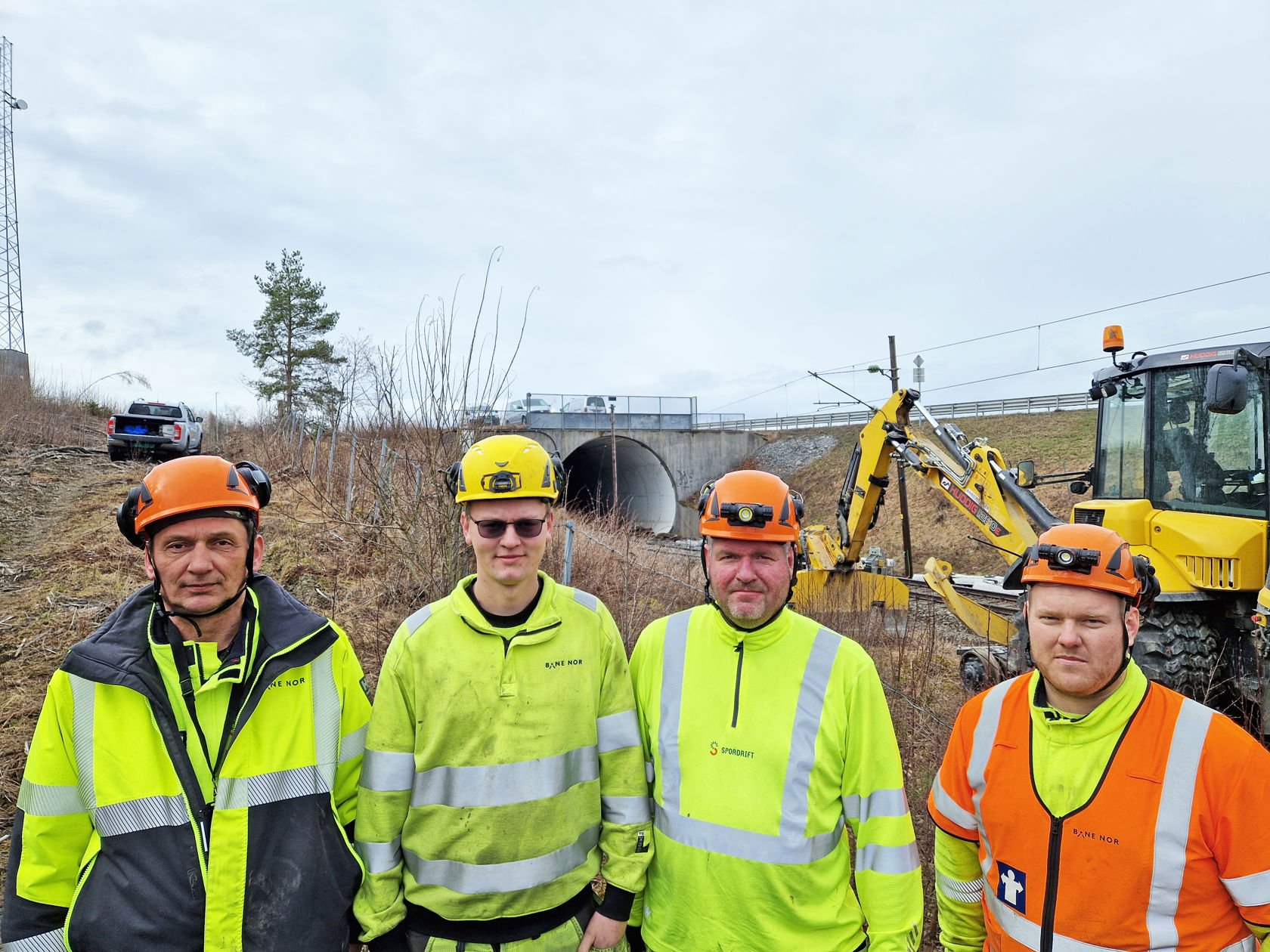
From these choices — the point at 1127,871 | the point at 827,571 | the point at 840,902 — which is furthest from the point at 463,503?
the point at 827,571

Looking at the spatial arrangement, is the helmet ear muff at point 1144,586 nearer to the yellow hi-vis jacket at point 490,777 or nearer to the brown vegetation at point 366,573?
the yellow hi-vis jacket at point 490,777

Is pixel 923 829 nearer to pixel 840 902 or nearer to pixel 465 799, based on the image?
pixel 840 902

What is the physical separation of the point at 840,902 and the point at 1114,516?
19.6ft

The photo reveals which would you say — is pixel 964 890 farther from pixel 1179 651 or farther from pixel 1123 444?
pixel 1123 444

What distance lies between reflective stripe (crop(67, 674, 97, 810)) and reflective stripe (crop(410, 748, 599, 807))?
86 cm

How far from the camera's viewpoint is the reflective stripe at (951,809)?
2373 millimetres

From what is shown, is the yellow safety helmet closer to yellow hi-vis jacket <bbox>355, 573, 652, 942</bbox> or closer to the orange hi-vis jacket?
yellow hi-vis jacket <bbox>355, 573, 652, 942</bbox>

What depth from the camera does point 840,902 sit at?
229cm

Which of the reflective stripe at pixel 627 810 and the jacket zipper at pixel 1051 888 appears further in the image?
the reflective stripe at pixel 627 810

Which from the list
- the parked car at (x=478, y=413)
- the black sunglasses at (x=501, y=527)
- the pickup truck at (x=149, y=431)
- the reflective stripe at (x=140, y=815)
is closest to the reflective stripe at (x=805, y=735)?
the black sunglasses at (x=501, y=527)

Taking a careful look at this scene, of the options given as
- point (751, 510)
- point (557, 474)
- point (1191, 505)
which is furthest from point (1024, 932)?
point (1191, 505)

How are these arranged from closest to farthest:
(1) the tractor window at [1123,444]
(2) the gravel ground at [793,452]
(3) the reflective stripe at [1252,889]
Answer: (3) the reflective stripe at [1252,889]
(1) the tractor window at [1123,444]
(2) the gravel ground at [793,452]

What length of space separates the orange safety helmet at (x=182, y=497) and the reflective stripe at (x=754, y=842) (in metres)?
1.65

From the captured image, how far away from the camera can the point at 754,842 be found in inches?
90.2
